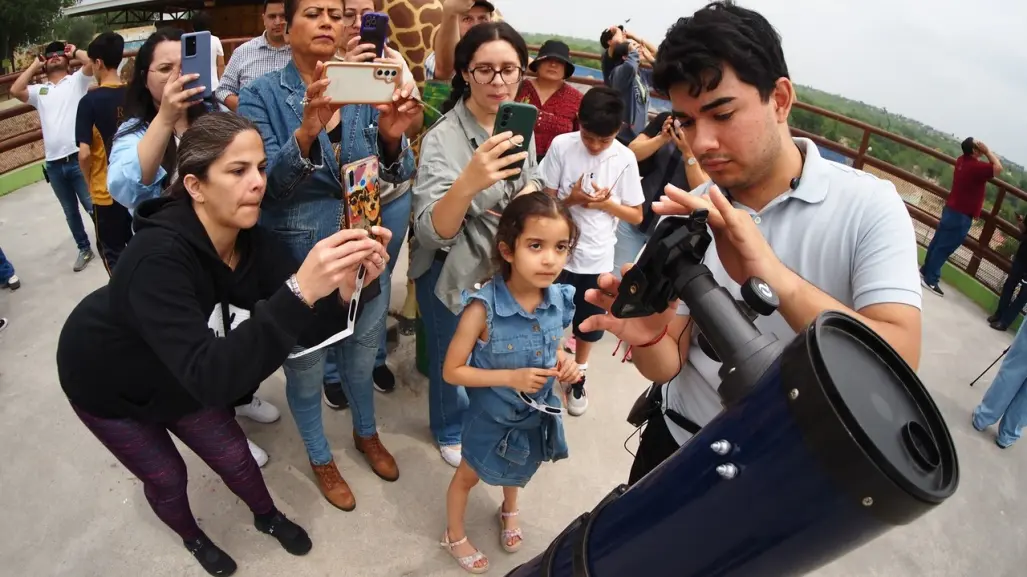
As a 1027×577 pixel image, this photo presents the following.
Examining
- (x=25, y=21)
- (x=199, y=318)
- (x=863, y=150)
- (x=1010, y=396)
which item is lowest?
(x=25, y=21)

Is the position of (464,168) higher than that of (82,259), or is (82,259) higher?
(464,168)

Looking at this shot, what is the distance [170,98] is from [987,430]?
13.5ft

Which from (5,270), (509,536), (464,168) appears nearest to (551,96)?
(464,168)

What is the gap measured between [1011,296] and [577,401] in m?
3.66

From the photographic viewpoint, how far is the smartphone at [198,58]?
5.99 ft

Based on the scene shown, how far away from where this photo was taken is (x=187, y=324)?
1.32 metres

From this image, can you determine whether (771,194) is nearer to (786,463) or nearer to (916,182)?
(786,463)

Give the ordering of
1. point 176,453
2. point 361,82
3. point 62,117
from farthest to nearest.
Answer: point 62,117 < point 176,453 < point 361,82

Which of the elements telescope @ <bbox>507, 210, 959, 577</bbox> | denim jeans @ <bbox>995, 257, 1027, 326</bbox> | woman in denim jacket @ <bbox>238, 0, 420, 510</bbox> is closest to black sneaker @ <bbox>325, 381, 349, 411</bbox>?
woman in denim jacket @ <bbox>238, 0, 420, 510</bbox>

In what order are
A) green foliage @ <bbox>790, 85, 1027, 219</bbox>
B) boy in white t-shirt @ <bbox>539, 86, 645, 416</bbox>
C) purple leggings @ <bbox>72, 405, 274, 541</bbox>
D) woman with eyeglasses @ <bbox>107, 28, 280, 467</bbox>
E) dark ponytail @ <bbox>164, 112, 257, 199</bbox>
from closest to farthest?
dark ponytail @ <bbox>164, 112, 257, 199</bbox>, purple leggings @ <bbox>72, 405, 274, 541</bbox>, woman with eyeglasses @ <bbox>107, 28, 280, 467</bbox>, boy in white t-shirt @ <bbox>539, 86, 645, 416</bbox>, green foliage @ <bbox>790, 85, 1027, 219</bbox>

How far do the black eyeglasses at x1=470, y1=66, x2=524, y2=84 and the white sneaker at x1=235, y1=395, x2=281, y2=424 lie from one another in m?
1.77

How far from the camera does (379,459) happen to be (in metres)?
2.44

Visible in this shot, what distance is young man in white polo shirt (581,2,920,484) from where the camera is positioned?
100 centimetres

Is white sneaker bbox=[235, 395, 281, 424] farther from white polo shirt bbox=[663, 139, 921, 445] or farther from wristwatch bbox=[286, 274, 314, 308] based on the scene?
white polo shirt bbox=[663, 139, 921, 445]
